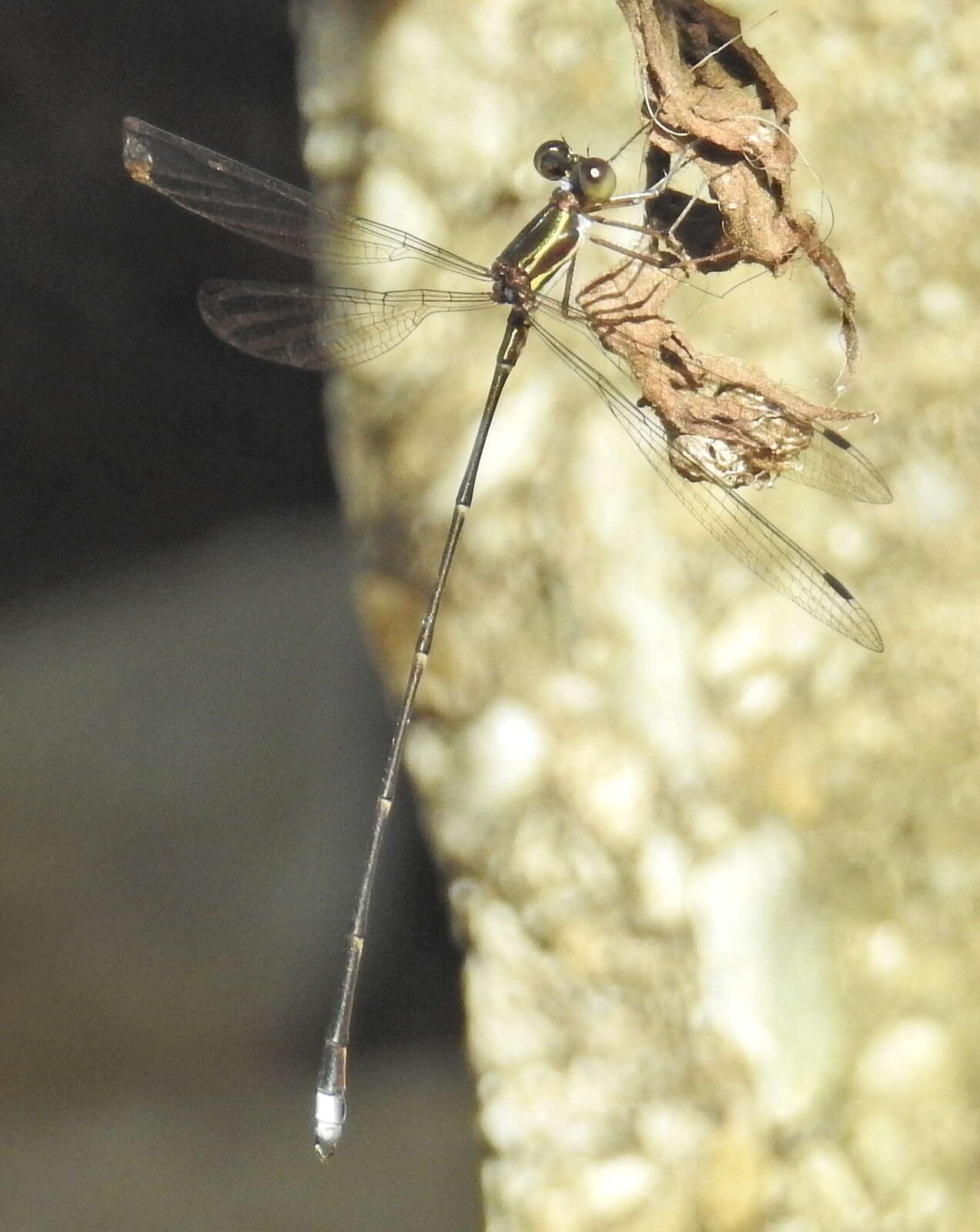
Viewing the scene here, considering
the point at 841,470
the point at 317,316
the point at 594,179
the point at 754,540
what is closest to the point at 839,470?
the point at 841,470

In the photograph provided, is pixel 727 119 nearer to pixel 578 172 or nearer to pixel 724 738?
pixel 578 172

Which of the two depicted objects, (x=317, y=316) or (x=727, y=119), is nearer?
(x=727, y=119)

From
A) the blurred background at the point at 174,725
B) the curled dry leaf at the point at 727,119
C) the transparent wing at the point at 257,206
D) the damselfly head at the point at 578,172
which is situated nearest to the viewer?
the curled dry leaf at the point at 727,119

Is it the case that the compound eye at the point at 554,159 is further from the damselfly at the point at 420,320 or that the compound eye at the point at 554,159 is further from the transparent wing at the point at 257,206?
the transparent wing at the point at 257,206

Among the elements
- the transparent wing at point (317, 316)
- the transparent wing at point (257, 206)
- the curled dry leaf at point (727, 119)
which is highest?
the transparent wing at point (257, 206)

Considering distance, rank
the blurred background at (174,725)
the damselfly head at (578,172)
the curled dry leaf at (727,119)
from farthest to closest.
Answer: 1. the blurred background at (174,725)
2. the damselfly head at (578,172)
3. the curled dry leaf at (727,119)

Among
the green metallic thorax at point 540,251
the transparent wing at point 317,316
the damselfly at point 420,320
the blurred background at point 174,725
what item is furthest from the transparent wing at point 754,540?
the blurred background at point 174,725

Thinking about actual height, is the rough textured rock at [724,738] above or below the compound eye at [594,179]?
below
